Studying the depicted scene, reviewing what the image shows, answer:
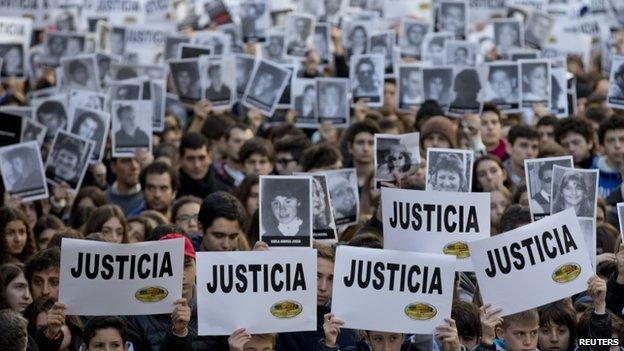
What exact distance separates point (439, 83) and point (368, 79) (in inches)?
36.5

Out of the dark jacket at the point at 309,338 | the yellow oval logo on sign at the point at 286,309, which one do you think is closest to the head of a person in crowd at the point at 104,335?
the yellow oval logo on sign at the point at 286,309

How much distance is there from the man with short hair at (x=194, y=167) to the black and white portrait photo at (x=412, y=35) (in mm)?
5671

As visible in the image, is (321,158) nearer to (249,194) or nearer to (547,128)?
(249,194)

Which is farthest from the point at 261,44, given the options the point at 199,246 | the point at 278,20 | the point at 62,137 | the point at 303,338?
the point at 303,338

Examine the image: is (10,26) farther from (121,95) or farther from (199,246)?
(199,246)

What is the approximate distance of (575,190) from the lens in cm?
1074

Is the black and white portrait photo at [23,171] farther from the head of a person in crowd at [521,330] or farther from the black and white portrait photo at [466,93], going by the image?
the head of a person in crowd at [521,330]

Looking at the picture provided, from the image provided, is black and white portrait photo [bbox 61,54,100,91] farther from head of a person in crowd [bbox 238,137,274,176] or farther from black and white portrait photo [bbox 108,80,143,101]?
head of a person in crowd [bbox 238,137,274,176]

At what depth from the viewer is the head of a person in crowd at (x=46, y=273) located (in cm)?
1077

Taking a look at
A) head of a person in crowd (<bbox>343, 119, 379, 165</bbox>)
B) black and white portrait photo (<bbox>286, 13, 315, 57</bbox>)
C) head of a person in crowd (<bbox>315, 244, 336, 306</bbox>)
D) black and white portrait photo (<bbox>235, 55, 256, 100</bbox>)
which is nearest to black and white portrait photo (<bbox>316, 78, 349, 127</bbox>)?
black and white portrait photo (<bbox>235, 55, 256, 100</bbox>)

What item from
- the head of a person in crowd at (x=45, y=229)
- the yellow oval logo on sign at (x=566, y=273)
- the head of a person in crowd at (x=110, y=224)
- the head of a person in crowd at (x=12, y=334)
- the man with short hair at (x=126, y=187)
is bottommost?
the man with short hair at (x=126, y=187)

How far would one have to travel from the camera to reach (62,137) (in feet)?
47.8

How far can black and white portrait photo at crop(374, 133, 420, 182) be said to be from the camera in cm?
1222

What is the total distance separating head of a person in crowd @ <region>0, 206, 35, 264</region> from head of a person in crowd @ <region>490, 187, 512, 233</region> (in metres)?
3.03
